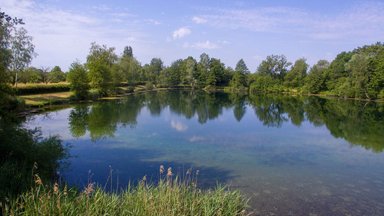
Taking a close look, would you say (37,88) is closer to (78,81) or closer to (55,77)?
(78,81)

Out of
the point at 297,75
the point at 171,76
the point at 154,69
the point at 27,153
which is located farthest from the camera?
the point at 154,69

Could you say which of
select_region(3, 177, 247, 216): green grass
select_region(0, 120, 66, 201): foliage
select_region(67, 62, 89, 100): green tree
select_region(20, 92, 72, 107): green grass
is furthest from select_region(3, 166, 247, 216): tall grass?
select_region(67, 62, 89, 100): green tree

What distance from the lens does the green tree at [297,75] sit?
315 ft

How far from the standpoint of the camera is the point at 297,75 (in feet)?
318

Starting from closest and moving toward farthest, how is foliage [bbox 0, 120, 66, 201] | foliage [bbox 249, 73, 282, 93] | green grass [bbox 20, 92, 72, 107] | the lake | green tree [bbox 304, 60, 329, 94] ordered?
1. foliage [bbox 0, 120, 66, 201]
2. the lake
3. green grass [bbox 20, 92, 72, 107]
4. green tree [bbox 304, 60, 329, 94]
5. foliage [bbox 249, 73, 282, 93]

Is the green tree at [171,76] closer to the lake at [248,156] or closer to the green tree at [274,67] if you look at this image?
the green tree at [274,67]

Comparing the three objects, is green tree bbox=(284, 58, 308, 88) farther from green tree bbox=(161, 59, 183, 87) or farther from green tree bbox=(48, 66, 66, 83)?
green tree bbox=(48, 66, 66, 83)

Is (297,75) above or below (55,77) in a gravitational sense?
above

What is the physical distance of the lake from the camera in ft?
40.6

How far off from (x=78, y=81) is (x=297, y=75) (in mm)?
70461

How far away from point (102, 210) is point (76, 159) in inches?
395

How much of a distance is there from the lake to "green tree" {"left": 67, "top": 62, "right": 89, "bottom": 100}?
1224 cm

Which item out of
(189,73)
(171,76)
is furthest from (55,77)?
(189,73)

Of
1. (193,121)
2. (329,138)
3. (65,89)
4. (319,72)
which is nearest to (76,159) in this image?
(193,121)
